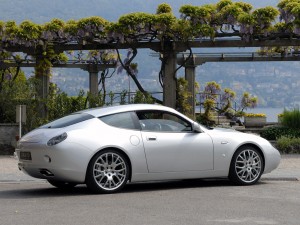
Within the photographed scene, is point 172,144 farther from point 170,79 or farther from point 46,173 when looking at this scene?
point 170,79

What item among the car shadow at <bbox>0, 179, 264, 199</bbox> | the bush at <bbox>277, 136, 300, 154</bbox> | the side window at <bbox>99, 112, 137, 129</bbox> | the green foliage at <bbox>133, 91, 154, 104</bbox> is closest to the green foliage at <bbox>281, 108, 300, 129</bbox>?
the bush at <bbox>277, 136, 300, 154</bbox>

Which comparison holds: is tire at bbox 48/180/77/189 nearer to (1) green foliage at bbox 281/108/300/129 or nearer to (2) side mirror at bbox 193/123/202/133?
(2) side mirror at bbox 193/123/202/133

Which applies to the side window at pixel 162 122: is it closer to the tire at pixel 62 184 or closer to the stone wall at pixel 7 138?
the tire at pixel 62 184

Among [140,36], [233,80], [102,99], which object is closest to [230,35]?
[140,36]

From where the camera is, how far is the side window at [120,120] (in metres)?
12.8

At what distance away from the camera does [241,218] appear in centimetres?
962

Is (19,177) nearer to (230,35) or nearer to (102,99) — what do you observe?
(102,99)

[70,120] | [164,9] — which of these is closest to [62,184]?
[70,120]

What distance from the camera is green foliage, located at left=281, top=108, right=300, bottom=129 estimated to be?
2609 centimetres

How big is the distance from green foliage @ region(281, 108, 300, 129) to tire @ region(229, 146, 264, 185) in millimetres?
12816

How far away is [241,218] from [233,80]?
11099 centimetres

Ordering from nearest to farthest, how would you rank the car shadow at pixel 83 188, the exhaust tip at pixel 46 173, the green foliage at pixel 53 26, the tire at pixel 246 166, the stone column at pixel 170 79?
the exhaust tip at pixel 46 173 < the car shadow at pixel 83 188 < the tire at pixel 246 166 < the stone column at pixel 170 79 < the green foliage at pixel 53 26

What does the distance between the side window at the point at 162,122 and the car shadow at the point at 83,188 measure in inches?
40.2

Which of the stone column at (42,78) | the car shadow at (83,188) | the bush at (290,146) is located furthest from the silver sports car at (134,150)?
the stone column at (42,78)
